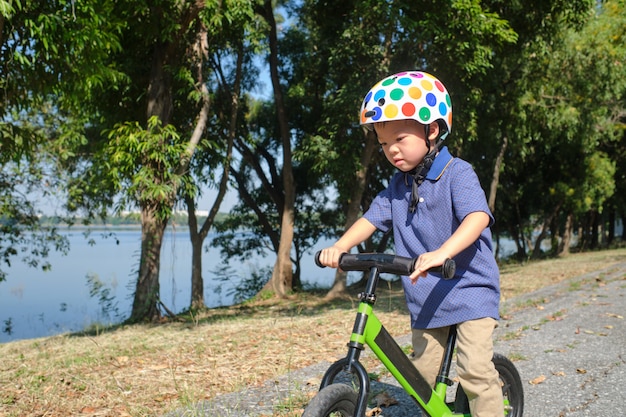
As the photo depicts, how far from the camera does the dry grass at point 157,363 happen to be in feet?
14.5

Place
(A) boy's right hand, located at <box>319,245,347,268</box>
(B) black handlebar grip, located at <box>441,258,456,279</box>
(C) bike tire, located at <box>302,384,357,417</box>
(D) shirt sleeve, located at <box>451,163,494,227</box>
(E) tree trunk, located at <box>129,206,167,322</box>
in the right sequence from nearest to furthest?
(C) bike tire, located at <box>302,384,357,417</box>, (B) black handlebar grip, located at <box>441,258,456,279</box>, (A) boy's right hand, located at <box>319,245,347,268</box>, (D) shirt sleeve, located at <box>451,163,494,227</box>, (E) tree trunk, located at <box>129,206,167,322</box>

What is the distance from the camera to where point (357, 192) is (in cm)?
1357

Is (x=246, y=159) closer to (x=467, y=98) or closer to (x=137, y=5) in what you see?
(x=467, y=98)

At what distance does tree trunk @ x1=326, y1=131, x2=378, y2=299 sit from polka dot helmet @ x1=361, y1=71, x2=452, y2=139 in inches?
397

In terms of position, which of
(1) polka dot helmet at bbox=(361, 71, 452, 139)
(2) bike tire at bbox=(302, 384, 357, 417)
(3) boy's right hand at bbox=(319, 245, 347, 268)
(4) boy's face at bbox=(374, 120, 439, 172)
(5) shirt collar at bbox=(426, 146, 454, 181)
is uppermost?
(1) polka dot helmet at bbox=(361, 71, 452, 139)

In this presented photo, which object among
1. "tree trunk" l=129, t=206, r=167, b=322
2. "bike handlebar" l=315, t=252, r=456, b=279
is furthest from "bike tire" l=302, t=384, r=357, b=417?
"tree trunk" l=129, t=206, r=167, b=322

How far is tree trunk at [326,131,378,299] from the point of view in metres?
13.1

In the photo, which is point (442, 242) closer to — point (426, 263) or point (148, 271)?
point (426, 263)

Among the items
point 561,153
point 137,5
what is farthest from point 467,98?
point 561,153

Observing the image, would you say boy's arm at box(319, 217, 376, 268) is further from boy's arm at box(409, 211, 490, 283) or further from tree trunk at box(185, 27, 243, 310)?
tree trunk at box(185, 27, 243, 310)

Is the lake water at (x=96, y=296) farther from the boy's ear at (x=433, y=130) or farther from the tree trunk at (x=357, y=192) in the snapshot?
the boy's ear at (x=433, y=130)

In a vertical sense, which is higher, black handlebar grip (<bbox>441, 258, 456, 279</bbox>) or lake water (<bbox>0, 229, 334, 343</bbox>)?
black handlebar grip (<bbox>441, 258, 456, 279</bbox>)

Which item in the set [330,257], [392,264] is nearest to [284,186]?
[330,257]

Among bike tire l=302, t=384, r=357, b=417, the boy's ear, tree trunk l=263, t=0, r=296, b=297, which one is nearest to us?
bike tire l=302, t=384, r=357, b=417
